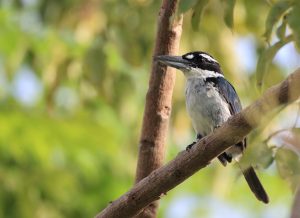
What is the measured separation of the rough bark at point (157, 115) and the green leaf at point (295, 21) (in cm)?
86

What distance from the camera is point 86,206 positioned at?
6414 millimetres

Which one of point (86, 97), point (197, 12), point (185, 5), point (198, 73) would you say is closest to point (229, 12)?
point (197, 12)

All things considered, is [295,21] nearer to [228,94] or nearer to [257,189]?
[257,189]

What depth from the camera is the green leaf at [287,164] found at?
283 cm

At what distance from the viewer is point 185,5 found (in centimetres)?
280

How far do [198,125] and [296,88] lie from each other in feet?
6.21

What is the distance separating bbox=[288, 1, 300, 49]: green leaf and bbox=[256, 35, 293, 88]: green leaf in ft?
0.51

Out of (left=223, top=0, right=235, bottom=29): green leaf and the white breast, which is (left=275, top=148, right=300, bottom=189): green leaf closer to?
(left=223, top=0, right=235, bottom=29): green leaf

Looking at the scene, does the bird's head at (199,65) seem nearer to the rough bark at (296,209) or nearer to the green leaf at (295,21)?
the green leaf at (295,21)

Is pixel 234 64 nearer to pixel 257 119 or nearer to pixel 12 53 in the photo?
pixel 12 53

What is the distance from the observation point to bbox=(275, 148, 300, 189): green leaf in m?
2.83

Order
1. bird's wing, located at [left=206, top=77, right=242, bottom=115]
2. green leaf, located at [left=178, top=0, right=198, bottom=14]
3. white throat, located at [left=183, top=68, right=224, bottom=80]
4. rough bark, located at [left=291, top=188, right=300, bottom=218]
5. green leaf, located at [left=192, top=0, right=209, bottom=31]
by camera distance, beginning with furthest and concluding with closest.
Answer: white throat, located at [left=183, top=68, right=224, bottom=80] → bird's wing, located at [left=206, top=77, right=242, bottom=115] → green leaf, located at [left=192, top=0, right=209, bottom=31] → green leaf, located at [left=178, top=0, right=198, bottom=14] → rough bark, located at [left=291, top=188, right=300, bottom=218]

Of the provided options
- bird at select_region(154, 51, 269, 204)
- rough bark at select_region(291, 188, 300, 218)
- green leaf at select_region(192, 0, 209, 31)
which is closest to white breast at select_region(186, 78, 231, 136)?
bird at select_region(154, 51, 269, 204)

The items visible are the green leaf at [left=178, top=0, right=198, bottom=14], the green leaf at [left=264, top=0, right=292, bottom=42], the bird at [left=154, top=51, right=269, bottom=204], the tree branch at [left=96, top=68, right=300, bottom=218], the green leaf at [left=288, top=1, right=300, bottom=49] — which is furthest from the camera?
the bird at [left=154, top=51, right=269, bottom=204]
